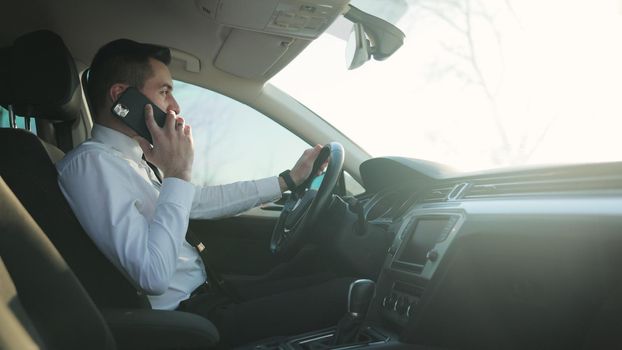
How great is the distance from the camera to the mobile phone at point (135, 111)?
1842mm

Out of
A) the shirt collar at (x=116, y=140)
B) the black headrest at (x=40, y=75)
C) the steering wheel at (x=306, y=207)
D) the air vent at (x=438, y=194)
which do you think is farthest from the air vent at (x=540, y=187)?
the black headrest at (x=40, y=75)

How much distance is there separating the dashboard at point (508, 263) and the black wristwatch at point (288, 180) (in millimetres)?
535

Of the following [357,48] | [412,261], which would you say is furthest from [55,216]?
[357,48]

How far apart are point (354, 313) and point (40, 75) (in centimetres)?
137

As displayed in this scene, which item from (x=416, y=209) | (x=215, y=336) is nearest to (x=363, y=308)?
(x=416, y=209)

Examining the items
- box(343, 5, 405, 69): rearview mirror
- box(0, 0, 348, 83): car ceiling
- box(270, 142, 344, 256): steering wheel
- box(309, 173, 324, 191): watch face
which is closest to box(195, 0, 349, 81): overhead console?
box(0, 0, 348, 83): car ceiling

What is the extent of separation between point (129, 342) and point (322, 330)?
773 mm

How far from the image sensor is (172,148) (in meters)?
1.75

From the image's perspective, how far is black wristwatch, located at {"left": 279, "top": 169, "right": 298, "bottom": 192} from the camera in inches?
97.1

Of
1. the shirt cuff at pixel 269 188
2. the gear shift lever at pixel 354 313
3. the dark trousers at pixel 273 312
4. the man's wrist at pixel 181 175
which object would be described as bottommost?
the dark trousers at pixel 273 312

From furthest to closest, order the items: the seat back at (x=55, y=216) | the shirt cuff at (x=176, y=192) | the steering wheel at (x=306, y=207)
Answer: the steering wheel at (x=306, y=207) < the shirt cuff at (x=176, y=192) < the seat back at (x=55, y=216)

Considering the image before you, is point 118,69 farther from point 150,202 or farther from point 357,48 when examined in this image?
point 357,48

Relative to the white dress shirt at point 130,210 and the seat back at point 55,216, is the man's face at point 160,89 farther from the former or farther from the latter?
the seat back at point 55,216

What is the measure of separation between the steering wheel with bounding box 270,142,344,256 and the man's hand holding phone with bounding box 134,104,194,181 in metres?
0.42
